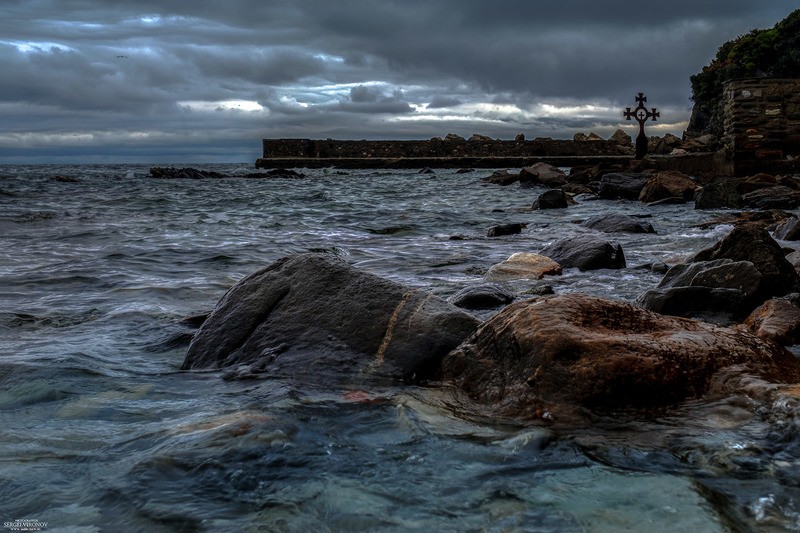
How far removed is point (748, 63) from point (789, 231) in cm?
3440

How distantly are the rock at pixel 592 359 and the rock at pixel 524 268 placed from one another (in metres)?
3.16

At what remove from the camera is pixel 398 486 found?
2.41 meters

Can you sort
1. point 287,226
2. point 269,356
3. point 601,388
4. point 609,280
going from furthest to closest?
point 287,226, point 609,280, point 269,356, point 601,388

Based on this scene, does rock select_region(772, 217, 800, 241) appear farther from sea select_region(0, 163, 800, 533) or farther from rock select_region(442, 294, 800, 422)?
sea select_region(0, 163, 800, 533)

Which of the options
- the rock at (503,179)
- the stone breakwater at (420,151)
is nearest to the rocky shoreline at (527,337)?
the rock at (503,179)

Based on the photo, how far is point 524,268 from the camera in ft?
22.6

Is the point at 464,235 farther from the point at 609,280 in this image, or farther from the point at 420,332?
the point at 420,332

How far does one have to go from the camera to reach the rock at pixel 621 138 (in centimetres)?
5203

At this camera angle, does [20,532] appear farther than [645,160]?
A: No

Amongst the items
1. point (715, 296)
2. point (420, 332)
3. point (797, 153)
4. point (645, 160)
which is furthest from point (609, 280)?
point (645, 160)

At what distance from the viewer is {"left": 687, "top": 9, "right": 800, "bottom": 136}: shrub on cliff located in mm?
36469

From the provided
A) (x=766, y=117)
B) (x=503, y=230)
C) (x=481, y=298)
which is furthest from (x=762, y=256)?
(x=766, y=117)

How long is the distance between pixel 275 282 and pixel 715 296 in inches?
110

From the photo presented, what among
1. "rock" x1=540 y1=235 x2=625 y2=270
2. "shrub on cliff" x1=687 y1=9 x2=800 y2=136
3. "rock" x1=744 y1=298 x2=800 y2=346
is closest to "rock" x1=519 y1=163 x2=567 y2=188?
"shrub on cliff" x1=687 y1=9 x2=800 y2=136
